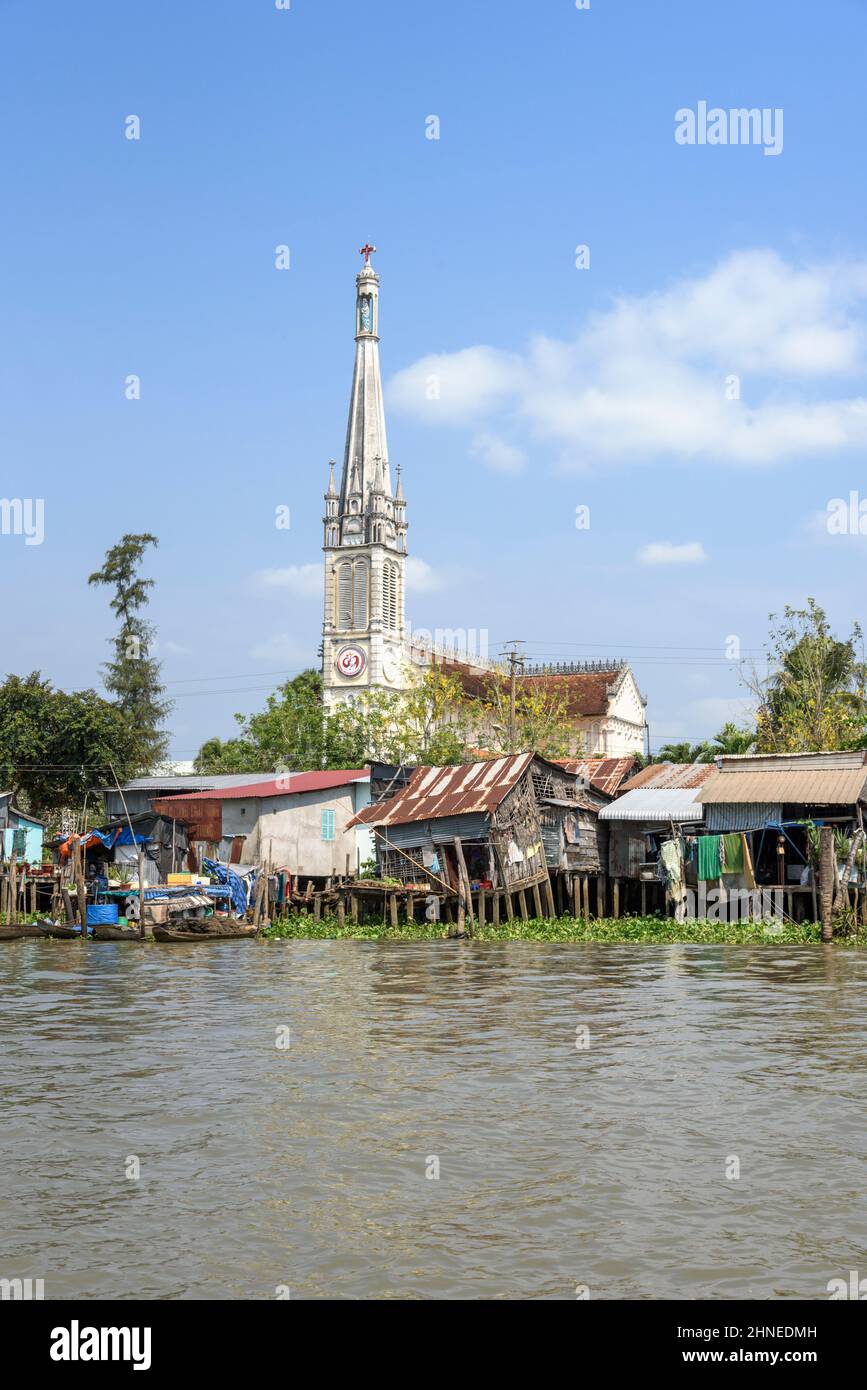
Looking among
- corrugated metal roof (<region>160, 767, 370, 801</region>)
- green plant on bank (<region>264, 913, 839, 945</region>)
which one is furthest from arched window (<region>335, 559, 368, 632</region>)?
green plant on bank (<region>264, 913, 839, 945</region>)

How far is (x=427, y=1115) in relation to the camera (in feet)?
41.1

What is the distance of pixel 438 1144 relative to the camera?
450 inches

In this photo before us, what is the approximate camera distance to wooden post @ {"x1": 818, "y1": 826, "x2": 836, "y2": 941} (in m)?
29.4

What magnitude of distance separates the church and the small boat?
42.8m

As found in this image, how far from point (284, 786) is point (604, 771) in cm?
1081

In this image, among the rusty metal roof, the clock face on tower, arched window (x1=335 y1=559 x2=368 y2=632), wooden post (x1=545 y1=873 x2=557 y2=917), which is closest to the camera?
the rusty metal roof

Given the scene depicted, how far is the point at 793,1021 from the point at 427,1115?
24.5 ft

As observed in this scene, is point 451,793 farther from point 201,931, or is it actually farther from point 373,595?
point 373,595

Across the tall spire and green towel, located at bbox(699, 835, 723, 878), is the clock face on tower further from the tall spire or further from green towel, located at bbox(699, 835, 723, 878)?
green towel, located at bbox(699, 835, 723, 878)

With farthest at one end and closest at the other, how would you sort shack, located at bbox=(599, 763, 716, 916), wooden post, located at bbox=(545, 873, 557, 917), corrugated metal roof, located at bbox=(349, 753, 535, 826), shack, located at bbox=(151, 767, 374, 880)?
shack, located at bbox=(151, 767, 374, 880) < corrugated metal roof, located at bbox=(349, 753, 535, 826) < shack, located at bbox=(599, 763, 716, 916) < wooden post, located at bbox=(545, 873, 557, 917)

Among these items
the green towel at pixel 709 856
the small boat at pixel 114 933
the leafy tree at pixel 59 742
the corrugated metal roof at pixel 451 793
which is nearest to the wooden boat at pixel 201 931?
the small boat at pixel 114 933
